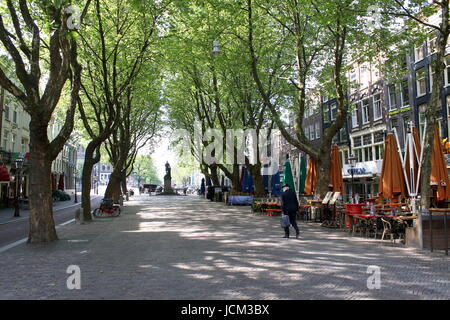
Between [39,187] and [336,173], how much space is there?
11.9m

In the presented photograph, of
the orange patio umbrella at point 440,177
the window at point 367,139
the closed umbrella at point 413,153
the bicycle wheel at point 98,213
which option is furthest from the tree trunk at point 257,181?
the orange patio umbrella at point 440,177

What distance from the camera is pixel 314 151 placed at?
17.9 m

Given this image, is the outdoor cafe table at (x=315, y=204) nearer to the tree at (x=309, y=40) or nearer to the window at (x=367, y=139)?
the tree at (x=309, y=40)

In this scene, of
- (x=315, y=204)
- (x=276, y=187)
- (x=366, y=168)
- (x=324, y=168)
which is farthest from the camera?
(x=366, y=168)

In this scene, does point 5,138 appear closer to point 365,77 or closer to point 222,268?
point 365,77

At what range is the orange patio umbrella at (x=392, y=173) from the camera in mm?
12695

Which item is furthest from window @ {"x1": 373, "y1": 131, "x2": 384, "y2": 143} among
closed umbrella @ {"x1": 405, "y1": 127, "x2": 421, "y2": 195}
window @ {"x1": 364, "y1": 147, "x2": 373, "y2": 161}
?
closed umbrella @ {"x1": 405, "y1": 127, "x2": 421, "y2": 195}

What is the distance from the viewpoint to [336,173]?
1762 cm

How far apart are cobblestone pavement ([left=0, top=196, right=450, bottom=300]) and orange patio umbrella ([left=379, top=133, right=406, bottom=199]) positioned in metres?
1.75

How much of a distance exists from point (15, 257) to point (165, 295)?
5.76 meters

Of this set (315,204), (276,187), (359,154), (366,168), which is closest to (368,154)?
(359,154)

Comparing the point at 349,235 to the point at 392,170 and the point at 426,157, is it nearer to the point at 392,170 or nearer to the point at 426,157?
the point at 392,170

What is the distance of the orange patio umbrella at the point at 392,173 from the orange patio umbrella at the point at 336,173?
4207 millimetres
